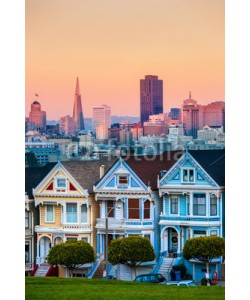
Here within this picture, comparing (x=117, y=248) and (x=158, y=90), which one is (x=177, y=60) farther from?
(x=117, y=248)

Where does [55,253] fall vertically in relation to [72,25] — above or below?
below

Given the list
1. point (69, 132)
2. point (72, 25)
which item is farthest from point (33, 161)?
point (72, 25)

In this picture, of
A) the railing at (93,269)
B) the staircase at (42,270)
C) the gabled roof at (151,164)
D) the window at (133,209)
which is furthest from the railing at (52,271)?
the gabled roof at (151,164)

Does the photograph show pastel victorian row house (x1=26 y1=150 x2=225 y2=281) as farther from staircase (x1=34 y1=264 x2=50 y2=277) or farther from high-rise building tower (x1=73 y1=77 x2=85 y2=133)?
high-rise building tower (x1=73 y1=77 x2=85 y2=133)

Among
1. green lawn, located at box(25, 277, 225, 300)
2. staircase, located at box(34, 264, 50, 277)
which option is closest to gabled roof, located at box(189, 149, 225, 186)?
green lawn, located at box(25, 277, 225, 300)

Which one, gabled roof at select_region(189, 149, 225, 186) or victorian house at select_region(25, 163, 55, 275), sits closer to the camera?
gabled roof at select_region(189, 149, 225, 186)

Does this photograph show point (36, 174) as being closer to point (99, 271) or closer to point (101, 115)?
point (101, 115)
